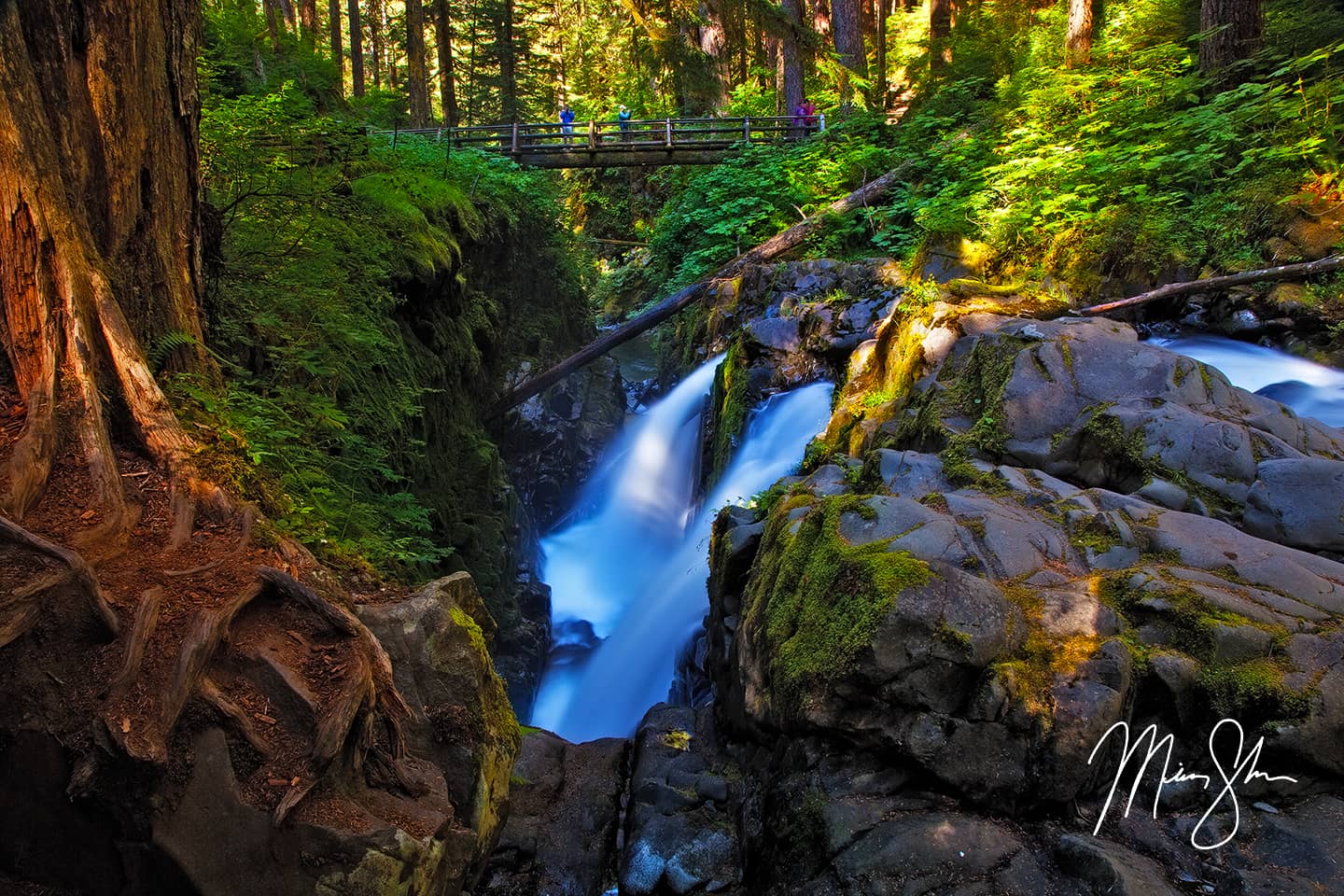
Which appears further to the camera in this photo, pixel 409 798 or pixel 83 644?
pixel 409 798

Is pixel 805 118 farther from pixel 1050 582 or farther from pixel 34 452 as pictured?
pixel 34 452

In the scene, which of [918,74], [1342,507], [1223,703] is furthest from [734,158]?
[1223,703]

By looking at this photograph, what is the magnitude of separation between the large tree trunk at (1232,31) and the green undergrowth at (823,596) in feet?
35.9

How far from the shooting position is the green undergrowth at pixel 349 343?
186 inches

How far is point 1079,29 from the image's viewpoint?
43.4 ft

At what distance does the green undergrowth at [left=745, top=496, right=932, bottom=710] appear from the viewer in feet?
13.9

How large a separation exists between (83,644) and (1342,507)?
6.72 meters

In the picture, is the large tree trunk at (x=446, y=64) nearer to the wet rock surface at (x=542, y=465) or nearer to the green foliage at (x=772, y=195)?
the green foliage at (x=772, y=195)

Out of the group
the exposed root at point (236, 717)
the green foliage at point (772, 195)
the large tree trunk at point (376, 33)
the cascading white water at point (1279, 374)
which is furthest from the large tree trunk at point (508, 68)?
the exposed root at point (236, 717)

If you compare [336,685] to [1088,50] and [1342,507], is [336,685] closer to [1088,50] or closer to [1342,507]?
[1342,507]

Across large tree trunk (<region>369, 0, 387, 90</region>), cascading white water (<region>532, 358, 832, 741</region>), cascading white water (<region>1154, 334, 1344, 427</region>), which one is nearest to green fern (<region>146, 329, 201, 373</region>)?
cascading white water (<region>532, 358, 832, 741</region>)

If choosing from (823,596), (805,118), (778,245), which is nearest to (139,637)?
(823,596)

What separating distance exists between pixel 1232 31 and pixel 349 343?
1307 centimetres

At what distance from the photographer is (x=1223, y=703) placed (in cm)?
371
